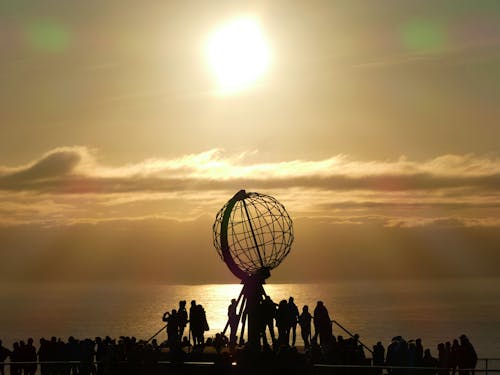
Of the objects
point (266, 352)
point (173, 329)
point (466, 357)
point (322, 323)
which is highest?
point (322, 323)

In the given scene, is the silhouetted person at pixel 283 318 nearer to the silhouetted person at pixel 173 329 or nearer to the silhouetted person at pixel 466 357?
the silhouetted person at pixel 173 329

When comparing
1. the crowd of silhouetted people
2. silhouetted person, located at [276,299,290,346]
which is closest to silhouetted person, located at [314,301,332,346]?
the crowd of silhouetted people

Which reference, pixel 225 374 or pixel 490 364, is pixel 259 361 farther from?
pixel 490 364

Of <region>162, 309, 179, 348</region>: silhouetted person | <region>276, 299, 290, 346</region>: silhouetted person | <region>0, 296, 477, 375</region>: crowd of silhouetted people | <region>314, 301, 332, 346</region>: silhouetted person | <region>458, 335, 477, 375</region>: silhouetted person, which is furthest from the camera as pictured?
<region>276, 299, 290, 346</region>: silhouetted person

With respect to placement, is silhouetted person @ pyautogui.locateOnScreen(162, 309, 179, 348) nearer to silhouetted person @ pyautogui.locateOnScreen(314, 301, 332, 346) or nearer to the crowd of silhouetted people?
the crowd of silhouetted people

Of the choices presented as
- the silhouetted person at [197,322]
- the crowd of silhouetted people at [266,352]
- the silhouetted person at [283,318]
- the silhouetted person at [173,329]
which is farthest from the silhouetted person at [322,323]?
the silhouetted person at [173,329]

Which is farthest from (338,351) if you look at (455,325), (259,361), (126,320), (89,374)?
(126,320)

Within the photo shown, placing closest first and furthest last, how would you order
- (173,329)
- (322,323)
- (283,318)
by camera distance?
1. (173,329)
2. (322,323)
3. (283,318)

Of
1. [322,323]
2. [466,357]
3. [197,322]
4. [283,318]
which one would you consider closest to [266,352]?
[322,323]

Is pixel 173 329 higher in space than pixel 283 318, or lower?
lower

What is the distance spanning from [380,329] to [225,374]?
445ft

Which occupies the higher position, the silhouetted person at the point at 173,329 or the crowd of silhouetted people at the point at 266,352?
the silhouetted person at the point at 173,329

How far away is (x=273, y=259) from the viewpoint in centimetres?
3372

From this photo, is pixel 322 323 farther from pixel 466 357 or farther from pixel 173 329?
pixel 466 357
